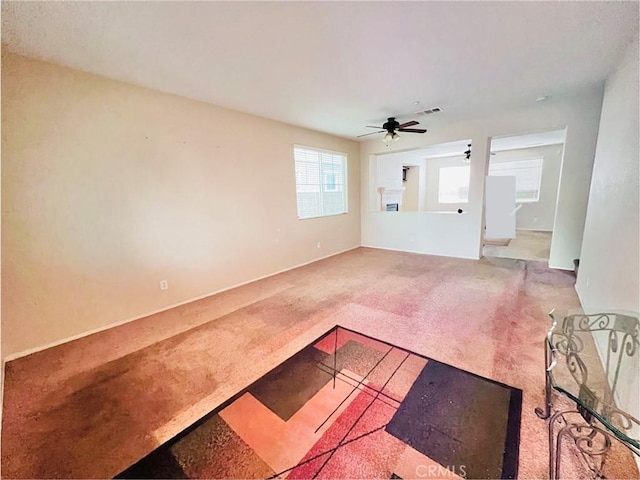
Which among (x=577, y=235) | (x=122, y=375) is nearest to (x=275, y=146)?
(x=122, y=375)

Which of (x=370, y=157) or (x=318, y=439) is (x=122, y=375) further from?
(x=370, y=157)

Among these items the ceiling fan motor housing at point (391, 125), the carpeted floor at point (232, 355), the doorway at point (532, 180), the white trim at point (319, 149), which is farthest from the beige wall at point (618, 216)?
the doorway at point (532, 180)

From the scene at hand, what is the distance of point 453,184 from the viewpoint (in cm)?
857

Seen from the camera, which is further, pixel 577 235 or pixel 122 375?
pixel 577 235

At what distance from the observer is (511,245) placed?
6168mm

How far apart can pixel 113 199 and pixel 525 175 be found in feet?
32.5

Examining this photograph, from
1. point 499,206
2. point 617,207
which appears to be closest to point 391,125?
point 617,207

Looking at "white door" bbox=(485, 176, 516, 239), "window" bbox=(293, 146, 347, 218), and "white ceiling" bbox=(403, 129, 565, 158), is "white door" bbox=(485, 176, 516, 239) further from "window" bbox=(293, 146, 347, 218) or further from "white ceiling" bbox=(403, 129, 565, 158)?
"window" bbox=(293, 146, 347, 218)

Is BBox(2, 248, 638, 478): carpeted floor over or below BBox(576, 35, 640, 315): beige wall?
below

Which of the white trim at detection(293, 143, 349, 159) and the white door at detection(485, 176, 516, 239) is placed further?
the white door at detection(485, 176, 516, 239)

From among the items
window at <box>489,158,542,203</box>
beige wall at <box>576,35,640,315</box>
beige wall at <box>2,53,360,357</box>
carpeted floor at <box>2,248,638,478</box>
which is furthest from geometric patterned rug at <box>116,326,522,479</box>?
window at <box>489,158,542,203</box>

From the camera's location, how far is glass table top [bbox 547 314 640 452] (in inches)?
47.1

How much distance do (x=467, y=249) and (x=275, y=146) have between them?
163 inches

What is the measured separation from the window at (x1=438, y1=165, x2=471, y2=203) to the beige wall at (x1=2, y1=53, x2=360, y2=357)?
267 inches
